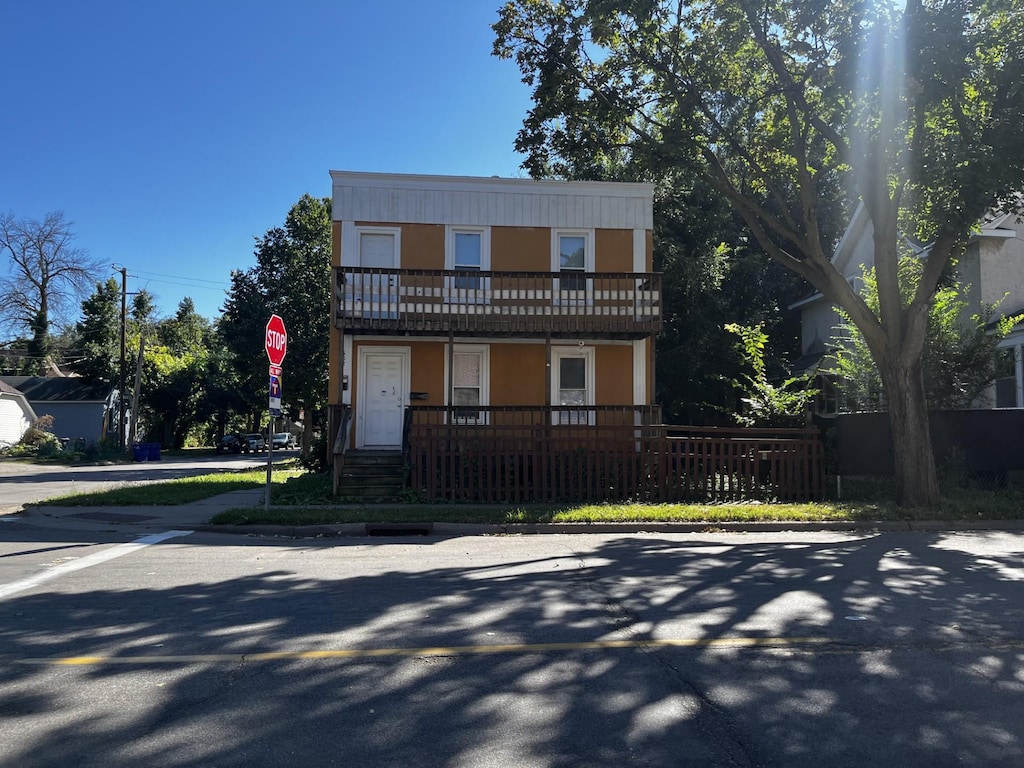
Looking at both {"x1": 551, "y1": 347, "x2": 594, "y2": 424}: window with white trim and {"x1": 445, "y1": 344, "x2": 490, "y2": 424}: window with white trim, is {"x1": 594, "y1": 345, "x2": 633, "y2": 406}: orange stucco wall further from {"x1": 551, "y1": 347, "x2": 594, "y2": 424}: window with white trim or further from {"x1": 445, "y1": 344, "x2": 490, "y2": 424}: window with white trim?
{"x1": 445, "y1": 344, "x2": 490, "y2": 424}: window with white trim

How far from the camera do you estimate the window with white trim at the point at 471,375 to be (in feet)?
56.2

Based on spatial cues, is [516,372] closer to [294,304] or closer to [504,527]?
[504,527]

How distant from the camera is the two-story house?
15797 millimetres

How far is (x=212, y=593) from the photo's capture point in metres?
6.45

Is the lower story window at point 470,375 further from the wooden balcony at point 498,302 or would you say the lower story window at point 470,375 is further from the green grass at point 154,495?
the green grass at point 154,495

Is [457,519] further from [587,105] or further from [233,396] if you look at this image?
[233,396]

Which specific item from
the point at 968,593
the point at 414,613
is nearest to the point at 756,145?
the point at 968,593

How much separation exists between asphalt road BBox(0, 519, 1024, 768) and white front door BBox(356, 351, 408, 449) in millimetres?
8743

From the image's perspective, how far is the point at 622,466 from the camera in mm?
13961

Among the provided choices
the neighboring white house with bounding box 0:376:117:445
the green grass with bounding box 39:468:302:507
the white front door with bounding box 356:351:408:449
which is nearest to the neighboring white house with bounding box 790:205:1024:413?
the white front door with bounding box 356:351:408:449

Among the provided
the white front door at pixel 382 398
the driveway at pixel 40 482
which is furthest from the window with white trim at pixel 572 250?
the driveway at pixel 40 482

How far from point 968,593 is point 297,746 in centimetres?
610

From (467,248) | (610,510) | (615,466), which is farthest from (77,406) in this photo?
(610,510)

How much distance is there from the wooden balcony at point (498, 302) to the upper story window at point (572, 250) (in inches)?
36.4
